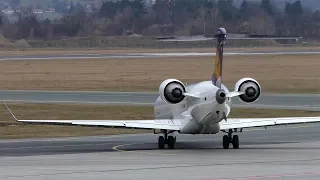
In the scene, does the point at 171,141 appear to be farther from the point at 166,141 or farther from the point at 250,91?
the point at 250,91

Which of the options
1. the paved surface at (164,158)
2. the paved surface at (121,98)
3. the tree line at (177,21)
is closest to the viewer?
the paved surface at (164,158)

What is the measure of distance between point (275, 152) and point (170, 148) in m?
4.76

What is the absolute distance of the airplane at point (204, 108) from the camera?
36.3 m

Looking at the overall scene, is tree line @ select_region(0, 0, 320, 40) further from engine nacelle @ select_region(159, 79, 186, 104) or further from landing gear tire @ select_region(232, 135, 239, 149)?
engine nacelle @ select_region(159, 79, 186, 104)

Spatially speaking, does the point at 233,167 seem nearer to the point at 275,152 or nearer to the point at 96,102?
the point at 275,152

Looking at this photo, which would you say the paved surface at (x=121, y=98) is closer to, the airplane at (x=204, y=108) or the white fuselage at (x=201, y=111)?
the airplane at (x=204, y=108)

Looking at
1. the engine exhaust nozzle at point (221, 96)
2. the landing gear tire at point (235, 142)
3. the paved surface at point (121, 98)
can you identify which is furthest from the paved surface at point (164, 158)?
the paved surface at point (121, 98)

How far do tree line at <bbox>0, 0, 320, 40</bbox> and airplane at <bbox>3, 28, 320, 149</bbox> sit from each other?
97225 mm

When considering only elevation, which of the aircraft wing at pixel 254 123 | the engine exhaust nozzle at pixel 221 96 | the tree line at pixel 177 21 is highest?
the engine exhaust nozzle at pixel 221 96

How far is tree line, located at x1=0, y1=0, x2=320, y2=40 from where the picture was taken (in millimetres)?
147250

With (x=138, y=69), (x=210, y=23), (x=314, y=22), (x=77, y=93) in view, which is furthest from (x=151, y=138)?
(x=314, y=22)

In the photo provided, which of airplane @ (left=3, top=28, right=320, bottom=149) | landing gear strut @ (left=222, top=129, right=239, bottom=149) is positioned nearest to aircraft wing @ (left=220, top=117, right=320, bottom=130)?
airplane @ (left=3, top=28, right=320, bottom=149)

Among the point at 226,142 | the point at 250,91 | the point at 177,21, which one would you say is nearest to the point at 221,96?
the point at 250,91

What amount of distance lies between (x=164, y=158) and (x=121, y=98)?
34238 millimetres
